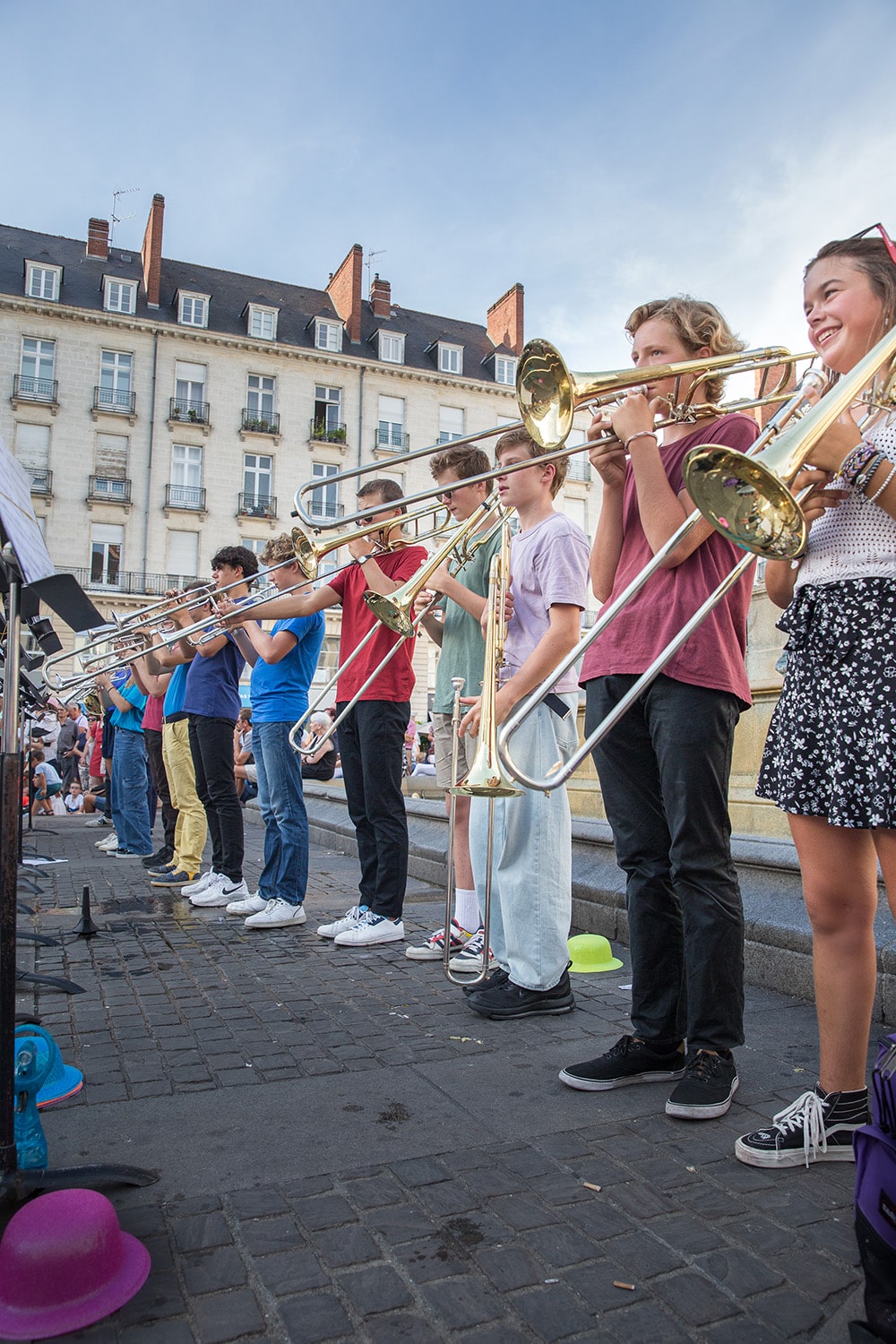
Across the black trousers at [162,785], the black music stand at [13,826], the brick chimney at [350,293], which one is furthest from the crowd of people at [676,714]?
the brick chimney at [350,293]

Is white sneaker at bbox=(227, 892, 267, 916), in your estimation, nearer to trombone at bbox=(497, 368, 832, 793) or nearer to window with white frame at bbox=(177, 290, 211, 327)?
trombone at bbox=(497, 368, 832, 793)

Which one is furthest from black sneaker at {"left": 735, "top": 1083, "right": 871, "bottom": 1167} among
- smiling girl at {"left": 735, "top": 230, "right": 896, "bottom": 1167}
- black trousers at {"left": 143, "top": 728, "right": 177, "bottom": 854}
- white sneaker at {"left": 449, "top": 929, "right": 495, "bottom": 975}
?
black trousers at {"left": 143, "top": 728, "right": 177, "bottom": 854}

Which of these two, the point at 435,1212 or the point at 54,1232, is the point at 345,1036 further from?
the point at 54,1232

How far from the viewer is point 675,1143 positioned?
2455mm

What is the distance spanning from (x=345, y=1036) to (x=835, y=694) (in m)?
2.07

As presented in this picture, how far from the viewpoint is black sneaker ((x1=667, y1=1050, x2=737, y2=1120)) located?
2594 mm

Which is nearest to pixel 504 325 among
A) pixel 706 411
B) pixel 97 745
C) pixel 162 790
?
pixel 97 745

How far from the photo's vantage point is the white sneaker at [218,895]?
6.14m

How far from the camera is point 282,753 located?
5453mm

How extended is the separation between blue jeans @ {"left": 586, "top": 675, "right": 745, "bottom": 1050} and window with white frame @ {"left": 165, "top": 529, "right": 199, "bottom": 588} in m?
34.8

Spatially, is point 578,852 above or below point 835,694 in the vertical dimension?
below

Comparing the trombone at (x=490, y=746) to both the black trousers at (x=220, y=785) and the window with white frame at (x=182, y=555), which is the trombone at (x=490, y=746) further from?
the window with white frame at (x=182, y=555)

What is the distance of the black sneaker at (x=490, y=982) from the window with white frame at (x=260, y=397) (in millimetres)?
36588

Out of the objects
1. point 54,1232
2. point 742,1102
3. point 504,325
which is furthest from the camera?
point 504,325
